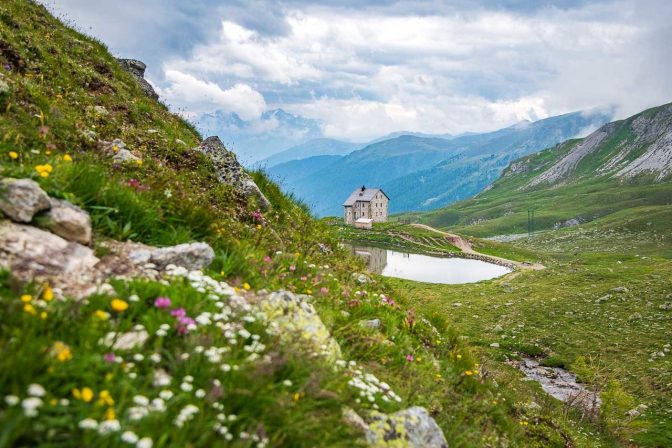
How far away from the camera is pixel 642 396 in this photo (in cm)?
2370

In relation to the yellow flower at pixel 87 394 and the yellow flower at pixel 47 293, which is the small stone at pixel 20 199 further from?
the yellow flower at pixel 87 394

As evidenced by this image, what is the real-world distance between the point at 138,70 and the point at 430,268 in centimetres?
8244

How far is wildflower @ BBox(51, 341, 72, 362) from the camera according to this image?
12.5ft

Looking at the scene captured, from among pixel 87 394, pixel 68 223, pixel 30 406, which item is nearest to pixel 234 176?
pixel 68 223

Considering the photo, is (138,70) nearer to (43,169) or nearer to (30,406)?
(43,169)

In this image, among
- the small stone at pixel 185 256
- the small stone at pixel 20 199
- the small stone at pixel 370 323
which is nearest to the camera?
the small stone at pixel 20 199

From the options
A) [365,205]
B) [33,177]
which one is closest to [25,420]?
[33,177]

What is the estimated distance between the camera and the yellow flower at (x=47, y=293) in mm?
4597

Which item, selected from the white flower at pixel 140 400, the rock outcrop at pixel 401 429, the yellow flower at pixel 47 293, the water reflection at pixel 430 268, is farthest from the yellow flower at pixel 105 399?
the water reflection at pixel 430 268

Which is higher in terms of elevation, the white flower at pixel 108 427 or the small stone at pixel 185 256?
the small stone at pixel 185 256

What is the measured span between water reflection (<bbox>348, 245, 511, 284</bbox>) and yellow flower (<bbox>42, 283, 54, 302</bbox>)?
255ft

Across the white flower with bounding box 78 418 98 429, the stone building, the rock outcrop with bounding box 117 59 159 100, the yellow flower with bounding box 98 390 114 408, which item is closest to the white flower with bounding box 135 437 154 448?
the white flower with bounding box 78 418 98 429

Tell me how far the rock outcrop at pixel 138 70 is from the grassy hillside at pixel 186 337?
1078 centimetres

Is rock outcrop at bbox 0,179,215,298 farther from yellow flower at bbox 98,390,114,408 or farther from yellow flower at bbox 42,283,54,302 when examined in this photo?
yellow flower at bbox 98,390,114,408
